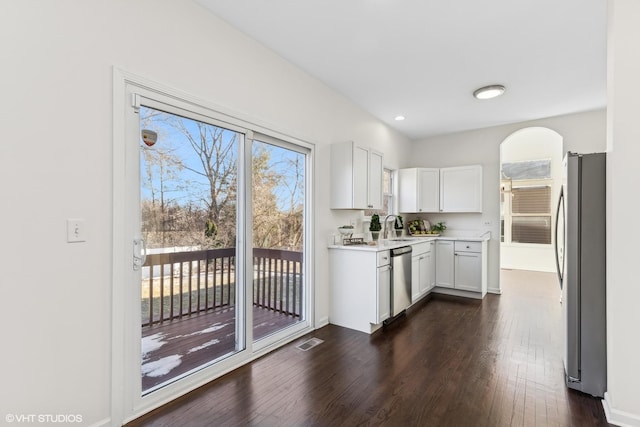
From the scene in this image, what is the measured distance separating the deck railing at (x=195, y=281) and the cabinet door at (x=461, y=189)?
364 centimetres

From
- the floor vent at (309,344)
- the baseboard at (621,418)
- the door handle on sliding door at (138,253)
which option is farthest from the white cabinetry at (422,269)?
the door handle on sliding door at (138,253)

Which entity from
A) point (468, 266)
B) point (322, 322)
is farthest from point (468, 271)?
point (322, 322)

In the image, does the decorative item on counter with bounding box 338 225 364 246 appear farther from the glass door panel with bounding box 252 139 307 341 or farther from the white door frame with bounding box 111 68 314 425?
the white door frame with bounding box 111 68 314 425

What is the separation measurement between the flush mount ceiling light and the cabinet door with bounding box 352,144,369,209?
1580 millimetres

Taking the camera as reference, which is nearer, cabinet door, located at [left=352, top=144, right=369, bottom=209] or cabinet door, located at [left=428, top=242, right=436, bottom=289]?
cabinet door, located at [left=352, top=144, right=369, bottom=209]

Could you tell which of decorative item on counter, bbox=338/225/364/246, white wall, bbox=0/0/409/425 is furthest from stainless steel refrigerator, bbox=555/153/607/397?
white wall, bbox=0/0/409/425

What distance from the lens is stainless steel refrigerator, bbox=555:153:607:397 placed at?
2113 mm

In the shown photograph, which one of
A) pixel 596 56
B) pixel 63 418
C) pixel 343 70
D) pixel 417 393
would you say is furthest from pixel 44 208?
pixel 596 56

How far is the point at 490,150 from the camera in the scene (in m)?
5.32

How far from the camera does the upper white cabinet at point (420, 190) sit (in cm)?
554

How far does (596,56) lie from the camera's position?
2.98 meters

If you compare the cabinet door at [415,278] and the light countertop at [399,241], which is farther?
the cabinet door at [415,278]

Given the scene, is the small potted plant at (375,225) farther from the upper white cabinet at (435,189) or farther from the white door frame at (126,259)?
the white door frame at (126,259)

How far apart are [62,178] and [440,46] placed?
10.2 ft
